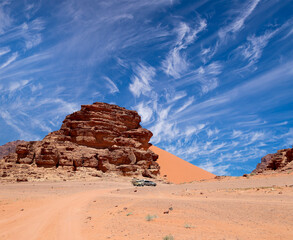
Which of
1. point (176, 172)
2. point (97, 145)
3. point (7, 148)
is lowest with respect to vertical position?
point (97, 145)

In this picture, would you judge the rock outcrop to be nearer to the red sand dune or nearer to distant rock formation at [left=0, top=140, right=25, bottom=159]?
the red sand dune

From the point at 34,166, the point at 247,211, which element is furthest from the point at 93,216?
the point at 34,166

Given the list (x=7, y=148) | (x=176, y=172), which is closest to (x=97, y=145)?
(x=176, y=172)

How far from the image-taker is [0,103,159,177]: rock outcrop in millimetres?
31812

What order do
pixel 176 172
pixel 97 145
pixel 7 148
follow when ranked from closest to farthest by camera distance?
pixel 97 145, pixel 176 172, pixel 7 148

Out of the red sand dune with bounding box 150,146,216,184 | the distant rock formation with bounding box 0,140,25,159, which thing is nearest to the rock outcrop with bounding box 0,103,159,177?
the red sand dune with bounding box 150,146,216,184

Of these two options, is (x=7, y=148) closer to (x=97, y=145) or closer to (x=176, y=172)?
(x=176, y=172)

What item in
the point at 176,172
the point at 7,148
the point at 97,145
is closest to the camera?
the point at 97,145

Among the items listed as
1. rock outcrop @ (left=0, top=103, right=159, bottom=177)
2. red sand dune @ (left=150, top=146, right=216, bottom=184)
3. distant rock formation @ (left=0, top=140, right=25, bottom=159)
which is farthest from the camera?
distant rock formation @ (left=0, top=140, right=25, bottom=159)

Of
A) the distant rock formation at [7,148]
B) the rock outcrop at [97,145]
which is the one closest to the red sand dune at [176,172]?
the rock outcrop at [97,145]

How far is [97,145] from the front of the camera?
3816 cm

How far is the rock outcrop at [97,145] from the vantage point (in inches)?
1252

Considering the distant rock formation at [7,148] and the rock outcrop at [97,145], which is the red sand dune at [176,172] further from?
the distant rock formation at [7,148]

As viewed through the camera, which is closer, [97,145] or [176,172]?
[97,145]
